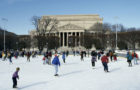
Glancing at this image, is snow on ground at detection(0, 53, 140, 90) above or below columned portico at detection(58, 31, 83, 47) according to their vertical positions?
below

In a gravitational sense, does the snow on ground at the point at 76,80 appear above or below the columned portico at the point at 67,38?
below

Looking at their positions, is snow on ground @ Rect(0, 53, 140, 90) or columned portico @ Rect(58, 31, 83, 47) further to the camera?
columned portico @ Rect(58, 31, 83, 47)

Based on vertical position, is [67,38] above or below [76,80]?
above

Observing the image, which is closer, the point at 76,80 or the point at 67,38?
the point at 76,80

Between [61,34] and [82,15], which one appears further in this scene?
[82,15]

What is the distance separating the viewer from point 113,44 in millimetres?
58312

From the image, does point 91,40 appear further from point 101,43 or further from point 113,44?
point 113,44

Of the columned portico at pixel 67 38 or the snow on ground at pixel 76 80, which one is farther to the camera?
the columned portico at pixel 67 38

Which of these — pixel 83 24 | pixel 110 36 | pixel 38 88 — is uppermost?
pixel 83 24

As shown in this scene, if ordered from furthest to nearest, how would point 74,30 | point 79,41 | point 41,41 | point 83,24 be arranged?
point 83,24, point 74,30, point 79,41, point 41,41

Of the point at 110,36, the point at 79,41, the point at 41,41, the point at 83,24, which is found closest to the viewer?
the point at 41,41

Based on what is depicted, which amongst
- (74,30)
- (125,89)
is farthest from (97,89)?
(74,30)

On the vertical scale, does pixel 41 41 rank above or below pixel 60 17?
below

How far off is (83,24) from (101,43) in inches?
1454
